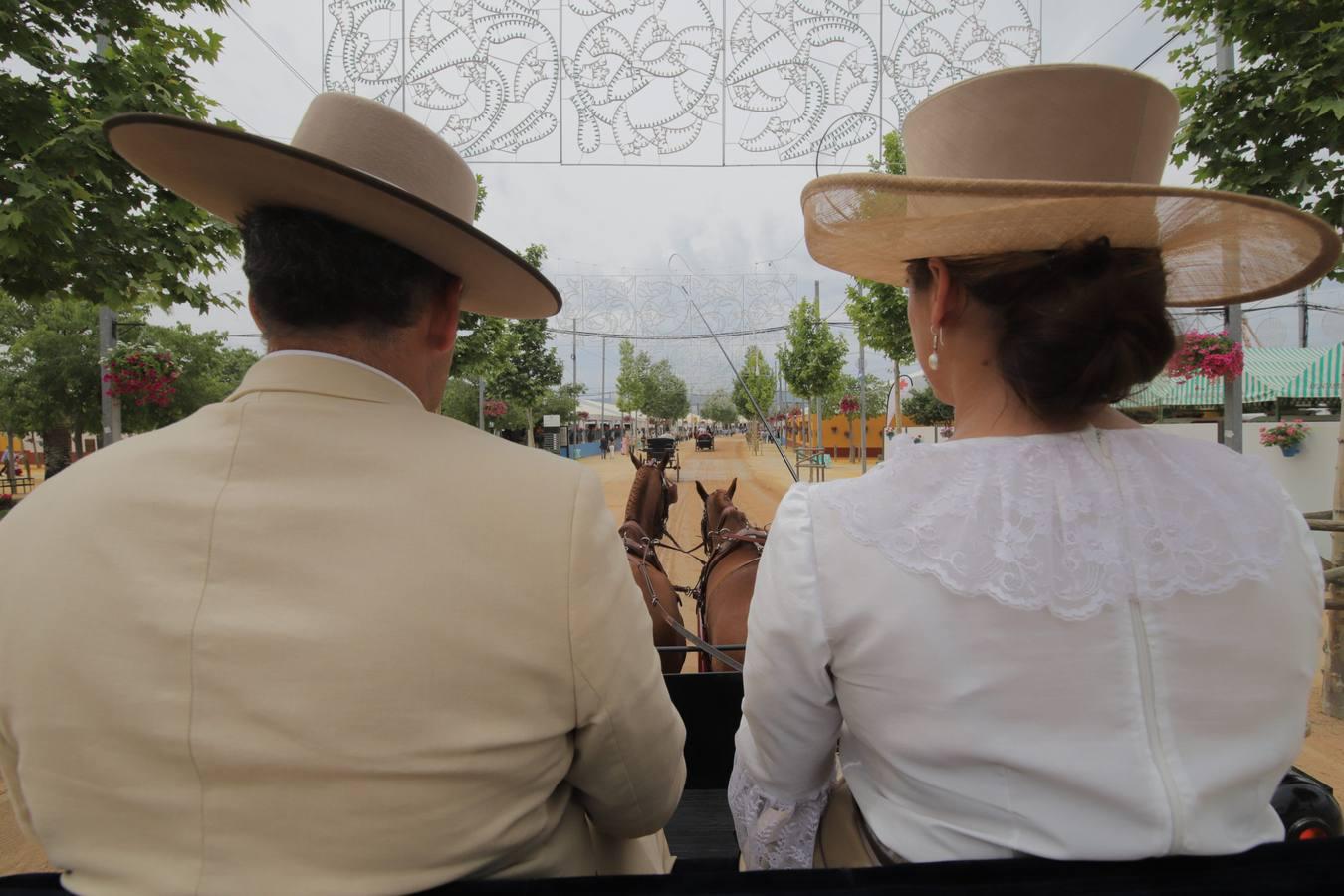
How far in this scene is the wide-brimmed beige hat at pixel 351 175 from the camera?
1056 mm

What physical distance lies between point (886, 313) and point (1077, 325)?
1234 cm

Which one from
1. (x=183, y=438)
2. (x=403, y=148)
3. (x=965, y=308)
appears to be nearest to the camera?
(x=183, y=438)

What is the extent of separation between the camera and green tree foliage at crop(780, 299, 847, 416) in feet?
72.5

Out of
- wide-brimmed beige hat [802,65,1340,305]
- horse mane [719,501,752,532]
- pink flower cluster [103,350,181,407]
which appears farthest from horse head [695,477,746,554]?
pink flower cluster [103,350,181,407]

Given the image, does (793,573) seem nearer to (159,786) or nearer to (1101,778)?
(1101,778)

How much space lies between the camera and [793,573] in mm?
957

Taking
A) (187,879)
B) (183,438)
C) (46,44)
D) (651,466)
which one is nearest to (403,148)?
(183,438)

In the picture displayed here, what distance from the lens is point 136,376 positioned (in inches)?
386

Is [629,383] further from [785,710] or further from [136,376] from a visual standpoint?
[785,710]

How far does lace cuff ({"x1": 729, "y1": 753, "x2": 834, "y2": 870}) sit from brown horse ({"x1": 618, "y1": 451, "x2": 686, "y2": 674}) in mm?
1398

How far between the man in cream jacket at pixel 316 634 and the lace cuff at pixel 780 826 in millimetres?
245

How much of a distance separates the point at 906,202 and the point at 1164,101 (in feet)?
1.55

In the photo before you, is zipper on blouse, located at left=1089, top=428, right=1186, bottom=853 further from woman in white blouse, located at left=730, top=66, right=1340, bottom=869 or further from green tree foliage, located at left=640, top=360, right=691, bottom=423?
green tree foliage, located at left=640, top=360, right=691, bottom=423

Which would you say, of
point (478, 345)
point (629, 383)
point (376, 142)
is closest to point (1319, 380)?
point (478, 345)
